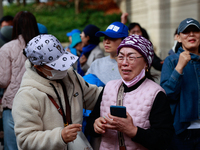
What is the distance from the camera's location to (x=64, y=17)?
21.8 m

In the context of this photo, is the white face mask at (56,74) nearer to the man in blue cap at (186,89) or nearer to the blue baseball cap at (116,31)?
the man in blue cap at (186,89)

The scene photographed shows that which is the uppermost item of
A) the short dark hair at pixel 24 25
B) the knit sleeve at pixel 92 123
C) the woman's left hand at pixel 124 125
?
the short dark hair at pixel 24 25

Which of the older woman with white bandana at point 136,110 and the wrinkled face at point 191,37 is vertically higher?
the wrinkled face at point 191,37

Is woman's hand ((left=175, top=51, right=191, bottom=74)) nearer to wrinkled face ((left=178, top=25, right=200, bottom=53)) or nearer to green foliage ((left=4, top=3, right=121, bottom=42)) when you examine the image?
wrinkled face ((left=178, top=25, right=200, bottom=53))

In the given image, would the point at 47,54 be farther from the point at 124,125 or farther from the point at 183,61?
the point at 183,61

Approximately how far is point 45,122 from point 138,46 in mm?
1064

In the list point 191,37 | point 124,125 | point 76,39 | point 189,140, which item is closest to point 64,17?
point 76,39

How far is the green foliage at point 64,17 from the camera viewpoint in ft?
63.5

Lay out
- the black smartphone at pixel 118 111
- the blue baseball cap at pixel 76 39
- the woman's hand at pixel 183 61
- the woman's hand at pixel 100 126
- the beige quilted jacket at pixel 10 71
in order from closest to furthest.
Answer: the black smartphone at pixel 118 111 < the woman's hand at pixel 100 126 < the woman's hand at pixel 183 61 < the beige quilted jacket at pixel 10 71 < the blue baseball cap at pixel 76 39

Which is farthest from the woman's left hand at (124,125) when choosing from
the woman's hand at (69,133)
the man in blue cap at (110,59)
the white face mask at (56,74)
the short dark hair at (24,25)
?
the short dark hair at (24,25)

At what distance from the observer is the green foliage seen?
63.5 ft

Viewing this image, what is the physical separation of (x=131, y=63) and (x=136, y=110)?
42 centimetres

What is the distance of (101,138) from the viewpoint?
244 cm

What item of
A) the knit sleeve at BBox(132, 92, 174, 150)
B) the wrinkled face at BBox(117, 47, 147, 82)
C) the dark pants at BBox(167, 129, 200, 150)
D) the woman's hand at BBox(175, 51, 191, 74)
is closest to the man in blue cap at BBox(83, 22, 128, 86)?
the woman's hand at BBox(175, 51, 191, 74)
